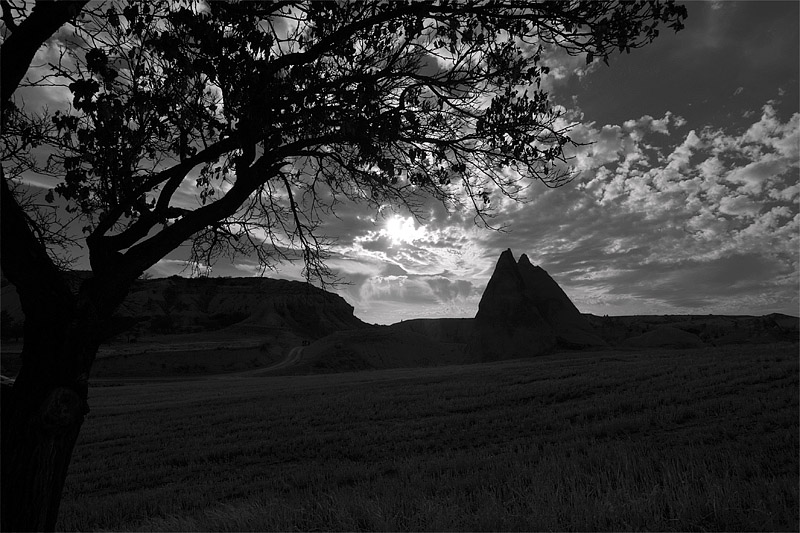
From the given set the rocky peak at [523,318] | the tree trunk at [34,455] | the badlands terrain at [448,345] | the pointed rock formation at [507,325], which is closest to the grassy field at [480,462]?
the tree trunk at [34,455]

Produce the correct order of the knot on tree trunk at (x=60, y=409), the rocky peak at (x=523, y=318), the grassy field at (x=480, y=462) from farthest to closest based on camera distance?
1. the rocky peak at (x=523, y=318)
2. the grassy field at (x=480, y=462)
3. the knot on tree trunk at (x=60, y=409)

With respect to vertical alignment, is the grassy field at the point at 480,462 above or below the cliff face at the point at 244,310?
below

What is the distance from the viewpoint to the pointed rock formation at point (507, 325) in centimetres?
7256

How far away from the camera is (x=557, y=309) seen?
259ft

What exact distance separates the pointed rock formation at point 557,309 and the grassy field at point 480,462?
2211 inches

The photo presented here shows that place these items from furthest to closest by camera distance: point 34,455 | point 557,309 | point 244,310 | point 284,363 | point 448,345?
1. point 244,310
2. point 448,345
3. point 557,309
4. point 284,363
5. point 34,455

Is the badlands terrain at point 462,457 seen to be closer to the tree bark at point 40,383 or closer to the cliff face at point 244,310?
the tree bark at point 40,383

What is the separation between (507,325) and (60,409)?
75930 mm

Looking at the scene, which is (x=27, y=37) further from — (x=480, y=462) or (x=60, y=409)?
(x=480, y=462)

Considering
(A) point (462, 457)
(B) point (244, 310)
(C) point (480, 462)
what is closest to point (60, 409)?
(C) point (480, 462)

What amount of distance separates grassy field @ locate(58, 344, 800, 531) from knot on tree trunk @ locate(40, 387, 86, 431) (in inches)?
91.0

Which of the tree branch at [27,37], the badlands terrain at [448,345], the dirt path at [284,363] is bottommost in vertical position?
the dirt path at [284,363]

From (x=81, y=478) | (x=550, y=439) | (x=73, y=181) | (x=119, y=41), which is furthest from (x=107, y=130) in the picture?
(x=550, y=439)

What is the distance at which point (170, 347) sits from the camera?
78062 millimetres
